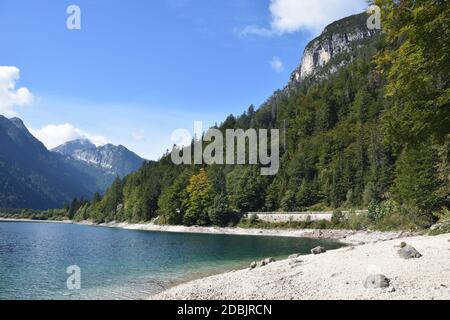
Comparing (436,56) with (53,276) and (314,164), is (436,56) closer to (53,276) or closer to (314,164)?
(53,276)

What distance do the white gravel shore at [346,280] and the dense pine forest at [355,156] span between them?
230 inches

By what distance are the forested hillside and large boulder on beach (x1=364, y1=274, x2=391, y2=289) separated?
5.83 m

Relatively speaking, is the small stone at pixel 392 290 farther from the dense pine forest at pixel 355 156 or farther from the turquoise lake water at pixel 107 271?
the turquoise lake water at pixel 107 271

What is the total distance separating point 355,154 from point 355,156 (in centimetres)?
79

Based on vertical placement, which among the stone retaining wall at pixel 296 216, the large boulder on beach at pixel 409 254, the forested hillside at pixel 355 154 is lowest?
the stone retaining wall at pixel 296 216

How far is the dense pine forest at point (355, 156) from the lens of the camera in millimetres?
14617

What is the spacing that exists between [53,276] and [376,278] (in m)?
25.8

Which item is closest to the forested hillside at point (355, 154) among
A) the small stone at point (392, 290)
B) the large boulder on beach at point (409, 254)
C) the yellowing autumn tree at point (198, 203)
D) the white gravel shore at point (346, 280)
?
the yellowing autumn tree at point (198, 203)

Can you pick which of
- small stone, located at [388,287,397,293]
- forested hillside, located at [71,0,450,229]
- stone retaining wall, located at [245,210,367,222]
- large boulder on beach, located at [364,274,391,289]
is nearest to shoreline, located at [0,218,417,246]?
forested hillside, located at [71,0,450,229]

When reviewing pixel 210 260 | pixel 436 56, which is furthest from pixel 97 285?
pixel 436 56

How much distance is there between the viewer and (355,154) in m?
112

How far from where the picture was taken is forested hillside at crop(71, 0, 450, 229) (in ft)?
47.9

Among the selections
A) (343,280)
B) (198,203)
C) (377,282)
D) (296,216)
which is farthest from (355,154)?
(377,282)

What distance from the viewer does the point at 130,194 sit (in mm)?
157750
